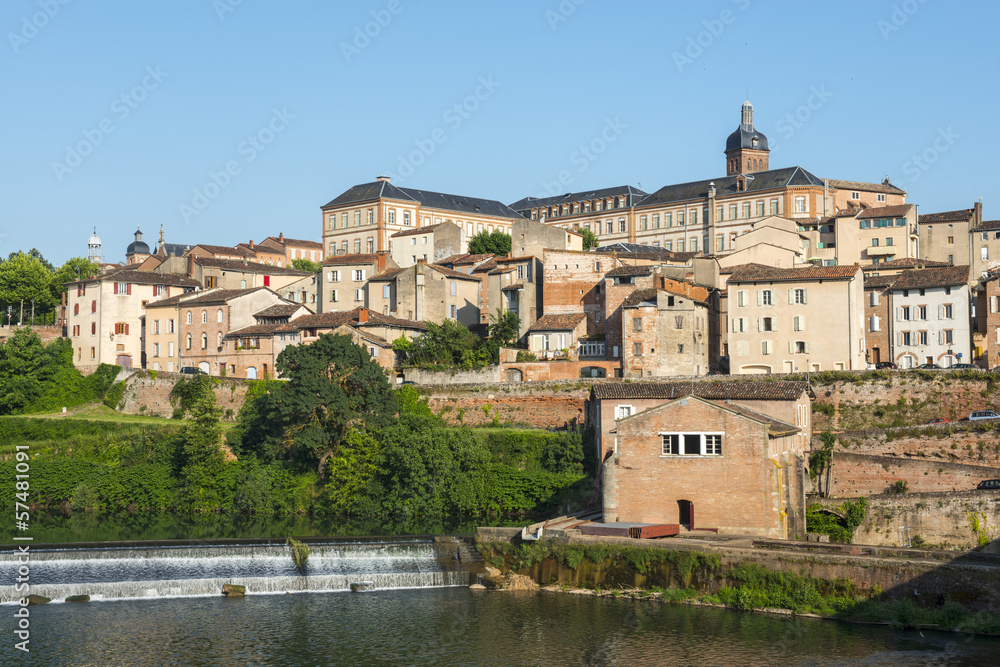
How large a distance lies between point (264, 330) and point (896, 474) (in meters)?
39.0

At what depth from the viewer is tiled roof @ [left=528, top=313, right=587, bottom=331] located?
61.2 m

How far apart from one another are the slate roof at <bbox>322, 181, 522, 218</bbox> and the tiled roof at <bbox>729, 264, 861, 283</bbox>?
153 ft

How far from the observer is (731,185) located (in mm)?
96812

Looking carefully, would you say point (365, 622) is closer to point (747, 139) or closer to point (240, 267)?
point (240, 267)


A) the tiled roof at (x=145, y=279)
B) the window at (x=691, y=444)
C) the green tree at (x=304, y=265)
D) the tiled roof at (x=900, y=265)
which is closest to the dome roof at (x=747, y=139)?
the tiled roof at (x=900, y=265)

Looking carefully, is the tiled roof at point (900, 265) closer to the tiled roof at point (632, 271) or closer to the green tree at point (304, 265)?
the tiled roof at point (632, 271)

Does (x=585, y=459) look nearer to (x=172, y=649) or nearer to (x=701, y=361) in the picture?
(x=701, y=361)

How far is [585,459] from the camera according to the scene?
47.8 meters

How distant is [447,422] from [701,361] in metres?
14.9

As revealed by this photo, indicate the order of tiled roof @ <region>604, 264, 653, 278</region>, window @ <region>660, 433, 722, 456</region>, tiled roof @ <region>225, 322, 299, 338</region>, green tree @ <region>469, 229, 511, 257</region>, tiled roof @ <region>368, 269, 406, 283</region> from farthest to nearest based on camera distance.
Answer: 1. green tree @ <region>469, 229, 511, 257</region>
2. tiled roof @ <region>368, 269, 406, 283</region>
3. tiled roof @ <region>225, 322, 299, 338</region>
4. tiled roof @ <region>604, 264, 653, 278</region>
5. window @ <region>660, 433, 722, 456</region>

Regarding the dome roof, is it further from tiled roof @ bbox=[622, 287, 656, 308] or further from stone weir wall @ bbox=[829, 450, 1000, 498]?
stone weir wall @ bbox=[829, 450, 1000, 498]

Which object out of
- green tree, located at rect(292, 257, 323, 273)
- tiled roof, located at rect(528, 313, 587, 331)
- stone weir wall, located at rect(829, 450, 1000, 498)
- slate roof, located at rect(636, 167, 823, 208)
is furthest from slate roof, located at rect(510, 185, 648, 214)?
stone weir wall, located at rect(829, 450, 1000, 498)

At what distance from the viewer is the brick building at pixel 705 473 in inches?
1319

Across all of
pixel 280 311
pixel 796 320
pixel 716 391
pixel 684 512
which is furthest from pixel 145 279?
pixel 684 512
